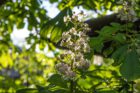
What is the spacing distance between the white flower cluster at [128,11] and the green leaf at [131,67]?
41 cm

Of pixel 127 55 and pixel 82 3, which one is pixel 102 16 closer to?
pixel 82 3

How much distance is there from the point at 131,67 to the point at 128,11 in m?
0.54

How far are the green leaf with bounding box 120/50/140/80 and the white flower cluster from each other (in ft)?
1.35

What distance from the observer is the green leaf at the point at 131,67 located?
75.6 inches

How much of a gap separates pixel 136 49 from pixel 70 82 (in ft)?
1.33

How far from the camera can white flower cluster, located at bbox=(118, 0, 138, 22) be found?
7.73 feet

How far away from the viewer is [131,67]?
6.34ft

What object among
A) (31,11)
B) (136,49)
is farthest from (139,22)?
A: (136,49)

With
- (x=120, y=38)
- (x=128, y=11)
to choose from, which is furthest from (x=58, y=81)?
(x=128, y=11)

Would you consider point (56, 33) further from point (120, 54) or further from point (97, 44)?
point (120, 54)

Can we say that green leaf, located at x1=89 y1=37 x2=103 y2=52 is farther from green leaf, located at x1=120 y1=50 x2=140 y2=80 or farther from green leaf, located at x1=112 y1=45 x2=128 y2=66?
green leaf, located at x1=120 y1=50 x2=140 y2=80

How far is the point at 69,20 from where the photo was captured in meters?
2.18

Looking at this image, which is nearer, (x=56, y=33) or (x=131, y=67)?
(x=131, y=67)

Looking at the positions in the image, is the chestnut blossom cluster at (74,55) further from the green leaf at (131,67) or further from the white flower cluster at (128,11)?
the white flower cluster at (128,11)
